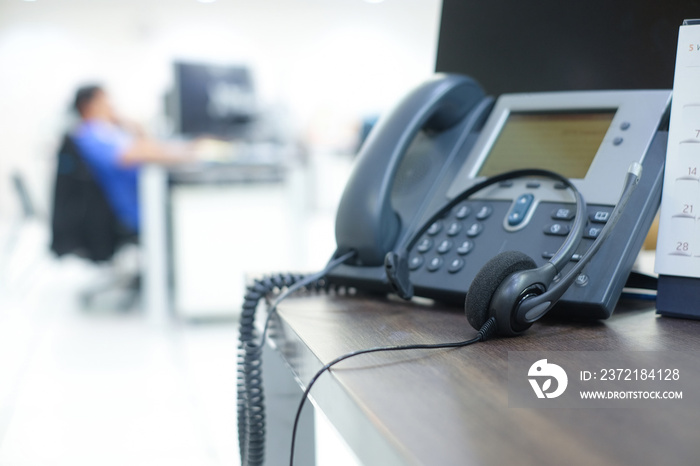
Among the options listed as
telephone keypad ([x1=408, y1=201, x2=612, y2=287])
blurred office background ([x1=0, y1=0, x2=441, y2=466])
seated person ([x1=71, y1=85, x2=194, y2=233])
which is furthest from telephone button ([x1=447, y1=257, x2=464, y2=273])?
seated person ([x1=71, y1=85, x2=194, y2=233])

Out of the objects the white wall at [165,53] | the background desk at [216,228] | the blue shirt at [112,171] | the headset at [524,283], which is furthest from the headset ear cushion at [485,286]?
the white wall at [165,53]

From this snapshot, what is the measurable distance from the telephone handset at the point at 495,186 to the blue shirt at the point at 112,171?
2.59 m

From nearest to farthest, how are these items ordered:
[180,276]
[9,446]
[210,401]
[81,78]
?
[9,446] < [210,401] < [180,276] < [81,78]

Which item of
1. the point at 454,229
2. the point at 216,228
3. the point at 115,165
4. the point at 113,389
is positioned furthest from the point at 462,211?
the point at 115,165

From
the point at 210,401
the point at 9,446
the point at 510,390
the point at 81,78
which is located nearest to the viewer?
the point at 510,390

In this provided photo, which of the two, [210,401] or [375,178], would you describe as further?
[210,401]

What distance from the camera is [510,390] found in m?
0.27

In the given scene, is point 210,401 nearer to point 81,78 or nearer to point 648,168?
point 648,168

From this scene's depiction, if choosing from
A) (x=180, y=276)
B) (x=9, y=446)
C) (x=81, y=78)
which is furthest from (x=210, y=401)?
(x=81, y=78)

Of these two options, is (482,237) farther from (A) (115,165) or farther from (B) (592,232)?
(A) (115,165)

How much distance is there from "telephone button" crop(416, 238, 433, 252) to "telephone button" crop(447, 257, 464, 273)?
0.03 m

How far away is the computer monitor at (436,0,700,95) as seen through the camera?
1.64 feet

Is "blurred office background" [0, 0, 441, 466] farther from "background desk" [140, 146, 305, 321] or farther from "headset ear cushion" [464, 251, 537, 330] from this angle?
"headset ear cushion" [464, 251, 537, 330]

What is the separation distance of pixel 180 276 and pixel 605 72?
236 centimetres
